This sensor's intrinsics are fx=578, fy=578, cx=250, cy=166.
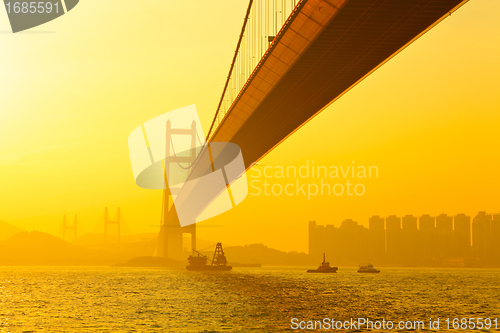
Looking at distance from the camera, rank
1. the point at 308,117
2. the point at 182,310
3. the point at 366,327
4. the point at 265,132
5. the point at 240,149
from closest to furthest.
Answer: the point at 366,327, the point at 182,310, the point at 308,117, the point at 265,132, the point at 240,149

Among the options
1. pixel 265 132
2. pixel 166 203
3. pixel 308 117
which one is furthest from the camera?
pixel 166 203

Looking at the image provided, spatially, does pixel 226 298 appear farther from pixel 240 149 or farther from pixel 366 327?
pixel 366 327

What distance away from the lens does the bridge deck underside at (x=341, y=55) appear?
74.1 ft

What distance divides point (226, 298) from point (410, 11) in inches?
1143

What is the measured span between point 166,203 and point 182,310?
65.7 meters

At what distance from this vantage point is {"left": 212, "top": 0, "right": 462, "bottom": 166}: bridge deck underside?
74.1 feet

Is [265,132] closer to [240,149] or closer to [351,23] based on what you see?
[240,149]

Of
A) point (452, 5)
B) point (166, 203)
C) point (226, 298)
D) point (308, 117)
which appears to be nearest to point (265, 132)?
point (308, 117)

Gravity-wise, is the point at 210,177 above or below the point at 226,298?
above

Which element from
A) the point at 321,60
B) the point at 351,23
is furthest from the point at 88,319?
the point at 351,23

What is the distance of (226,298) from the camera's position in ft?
148

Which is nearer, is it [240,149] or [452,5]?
[452,5]

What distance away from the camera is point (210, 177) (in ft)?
200

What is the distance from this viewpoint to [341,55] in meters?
27.7
